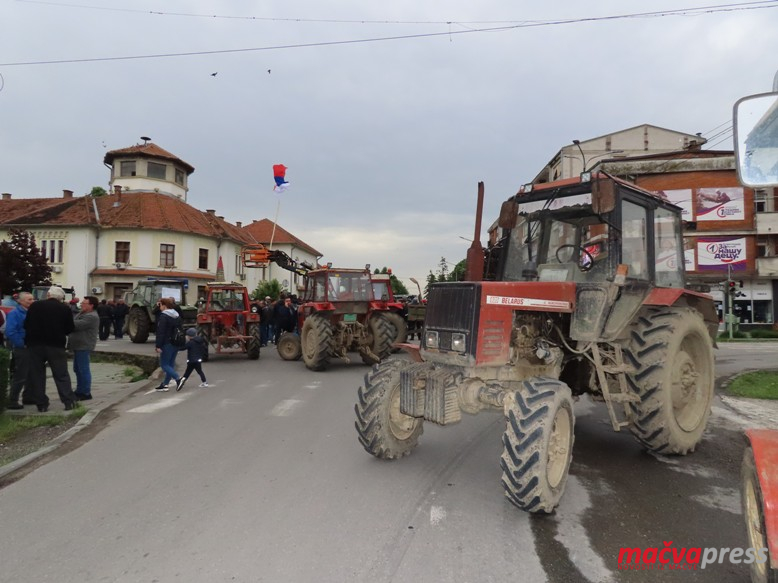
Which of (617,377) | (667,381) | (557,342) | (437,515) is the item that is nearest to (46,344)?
(437,515)

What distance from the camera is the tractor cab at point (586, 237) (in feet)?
15.9

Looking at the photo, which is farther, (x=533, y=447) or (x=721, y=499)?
(x=721, y=499)

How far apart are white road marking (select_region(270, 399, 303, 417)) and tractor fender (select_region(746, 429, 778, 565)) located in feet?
19.1

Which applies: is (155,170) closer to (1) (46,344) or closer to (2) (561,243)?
(1) (46,344)

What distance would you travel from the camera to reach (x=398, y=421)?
191 inches

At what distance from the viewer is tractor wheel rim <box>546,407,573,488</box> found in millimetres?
3824

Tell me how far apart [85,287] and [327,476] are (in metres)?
35.6

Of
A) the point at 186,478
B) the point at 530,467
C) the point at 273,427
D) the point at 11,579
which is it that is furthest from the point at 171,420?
the point at 530,467

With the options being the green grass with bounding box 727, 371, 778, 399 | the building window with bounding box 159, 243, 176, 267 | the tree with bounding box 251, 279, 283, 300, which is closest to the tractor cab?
the green grass with bounding box 727, 371, 778, 399

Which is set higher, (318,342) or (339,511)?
(318,342)

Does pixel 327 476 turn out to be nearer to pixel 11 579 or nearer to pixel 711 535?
pixel 11 579

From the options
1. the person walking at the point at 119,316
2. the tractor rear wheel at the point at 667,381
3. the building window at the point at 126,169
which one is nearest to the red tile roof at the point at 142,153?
the building window at the point at 126,169

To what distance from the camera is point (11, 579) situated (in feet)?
9.73

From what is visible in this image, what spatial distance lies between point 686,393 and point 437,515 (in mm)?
3250
